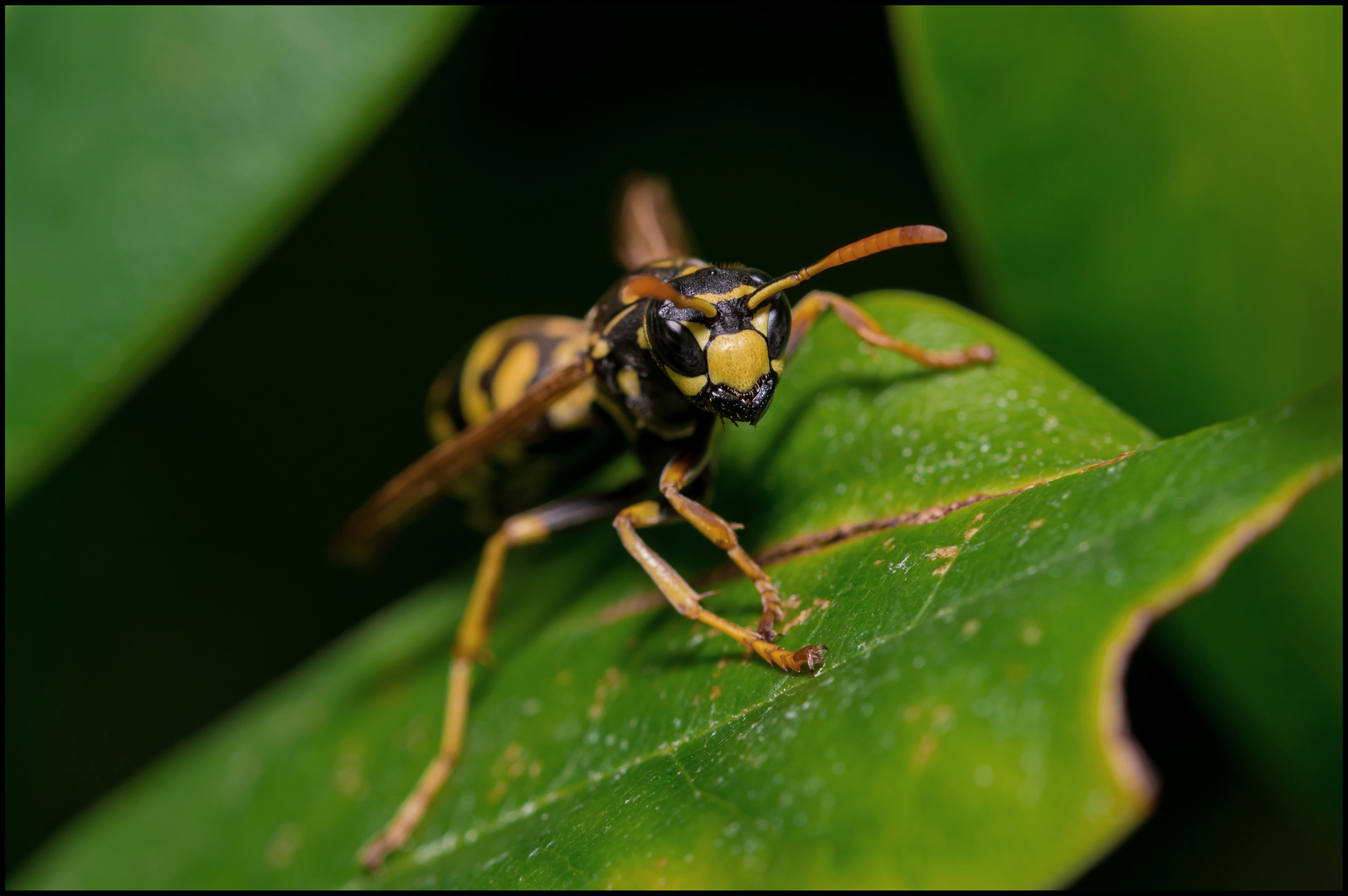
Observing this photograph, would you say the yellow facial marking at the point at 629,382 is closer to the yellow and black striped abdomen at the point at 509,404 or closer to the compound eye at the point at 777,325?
the yellow and black striped abdomen at the point at 509,404

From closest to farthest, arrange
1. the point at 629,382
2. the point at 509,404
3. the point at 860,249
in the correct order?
1. the point at 860,249
2. the point at 629,382
3. the point at 509,404

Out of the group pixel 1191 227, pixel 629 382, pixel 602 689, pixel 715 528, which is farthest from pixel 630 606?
pixel 1191 227

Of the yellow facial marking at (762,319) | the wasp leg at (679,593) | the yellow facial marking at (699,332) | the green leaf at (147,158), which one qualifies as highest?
the green leaf at (147,158)

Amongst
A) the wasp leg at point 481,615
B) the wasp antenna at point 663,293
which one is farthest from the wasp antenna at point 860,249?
the wasp leg at point 481,615

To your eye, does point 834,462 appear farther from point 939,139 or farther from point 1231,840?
point 1231,840

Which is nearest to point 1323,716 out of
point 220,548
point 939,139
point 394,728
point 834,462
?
point 834,462

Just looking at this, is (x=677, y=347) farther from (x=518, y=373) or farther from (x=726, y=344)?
(x=518, y=373)

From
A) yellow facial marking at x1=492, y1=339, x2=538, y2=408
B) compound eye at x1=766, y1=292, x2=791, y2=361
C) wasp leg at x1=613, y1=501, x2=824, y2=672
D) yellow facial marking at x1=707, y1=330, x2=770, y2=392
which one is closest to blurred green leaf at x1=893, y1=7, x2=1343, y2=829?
compound eye at x1=766, y1=292, x2=791, y2=361
